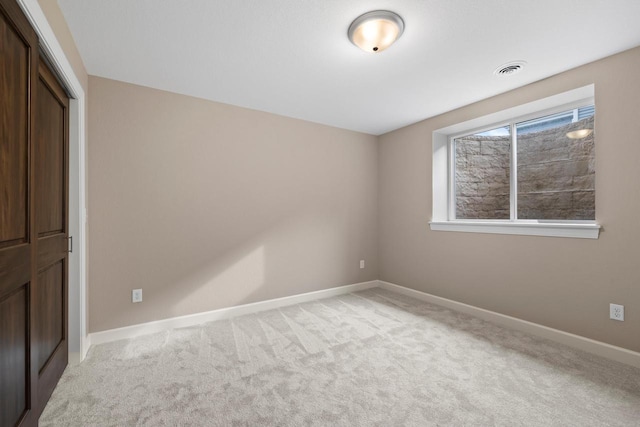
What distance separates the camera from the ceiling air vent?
230 cm

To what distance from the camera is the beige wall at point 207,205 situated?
2545 mm

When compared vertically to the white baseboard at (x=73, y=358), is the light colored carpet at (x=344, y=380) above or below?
below

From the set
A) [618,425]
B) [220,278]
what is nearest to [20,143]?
[220,278]

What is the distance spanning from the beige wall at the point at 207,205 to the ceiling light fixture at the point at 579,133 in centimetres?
234

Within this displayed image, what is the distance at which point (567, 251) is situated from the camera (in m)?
2.46

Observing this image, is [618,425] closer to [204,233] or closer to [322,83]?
[322,83]

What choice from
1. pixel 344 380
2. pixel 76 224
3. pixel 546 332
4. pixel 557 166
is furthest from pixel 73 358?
pixel 557 166

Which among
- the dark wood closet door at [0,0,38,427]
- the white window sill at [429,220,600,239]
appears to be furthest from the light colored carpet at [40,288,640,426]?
the white window sill at [429,220,600,239]

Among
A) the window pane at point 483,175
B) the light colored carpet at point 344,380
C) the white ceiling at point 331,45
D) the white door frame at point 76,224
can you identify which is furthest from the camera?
the window pane at point 483,175

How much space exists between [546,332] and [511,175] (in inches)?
61.3

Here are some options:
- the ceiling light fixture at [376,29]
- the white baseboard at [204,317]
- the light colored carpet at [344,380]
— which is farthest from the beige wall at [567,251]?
the ceiling light fixture at [376,29]

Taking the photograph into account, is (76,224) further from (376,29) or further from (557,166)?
(557,166)

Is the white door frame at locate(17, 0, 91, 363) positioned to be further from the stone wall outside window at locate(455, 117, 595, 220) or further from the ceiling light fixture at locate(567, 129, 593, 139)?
the ceiling light fixture at locate(567, 129, 593, 139)

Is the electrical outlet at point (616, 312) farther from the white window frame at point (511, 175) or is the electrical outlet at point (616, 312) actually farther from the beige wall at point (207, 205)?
the beige wall at point (207, 205)
